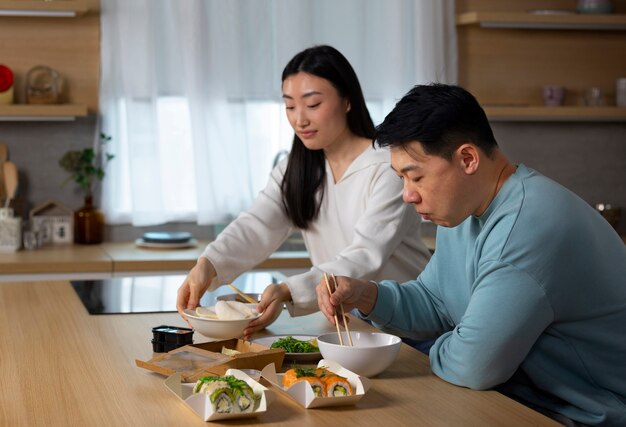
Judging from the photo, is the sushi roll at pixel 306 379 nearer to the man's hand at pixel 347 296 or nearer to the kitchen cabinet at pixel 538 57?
the man's hand at pixel 347 296

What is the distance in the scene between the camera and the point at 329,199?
2.97 m

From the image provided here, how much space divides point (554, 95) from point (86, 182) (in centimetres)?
230

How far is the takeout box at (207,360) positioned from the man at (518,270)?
34 centimetres

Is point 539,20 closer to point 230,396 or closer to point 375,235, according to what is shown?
point 375,235

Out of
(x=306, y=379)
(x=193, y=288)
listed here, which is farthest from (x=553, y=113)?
(x=306, y=379)

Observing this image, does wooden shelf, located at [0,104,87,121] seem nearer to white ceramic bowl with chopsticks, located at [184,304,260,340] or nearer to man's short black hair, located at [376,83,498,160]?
white ceramic bowl with chopsticks, located at [184,304,260,340]

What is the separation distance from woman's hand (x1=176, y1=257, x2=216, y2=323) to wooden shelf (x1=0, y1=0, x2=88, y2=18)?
6.24 feet

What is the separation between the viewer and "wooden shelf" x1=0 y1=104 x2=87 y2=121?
4.01 metres

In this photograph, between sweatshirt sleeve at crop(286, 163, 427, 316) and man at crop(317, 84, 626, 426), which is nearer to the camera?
man at crop(317, 84, 626, 426)

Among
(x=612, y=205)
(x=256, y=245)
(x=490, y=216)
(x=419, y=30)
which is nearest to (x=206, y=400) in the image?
(x=490, y=216)

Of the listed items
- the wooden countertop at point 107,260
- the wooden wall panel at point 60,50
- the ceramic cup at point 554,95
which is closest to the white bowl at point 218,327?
the wooden countertop at point 107,260

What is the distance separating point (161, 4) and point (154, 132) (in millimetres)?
577

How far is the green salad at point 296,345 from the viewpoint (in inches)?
77.7

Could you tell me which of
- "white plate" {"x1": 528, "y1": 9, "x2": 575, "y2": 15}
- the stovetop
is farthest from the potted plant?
"white plate" {"x1": 528, "y1": 9, "x2": 575, "y2": 15}
